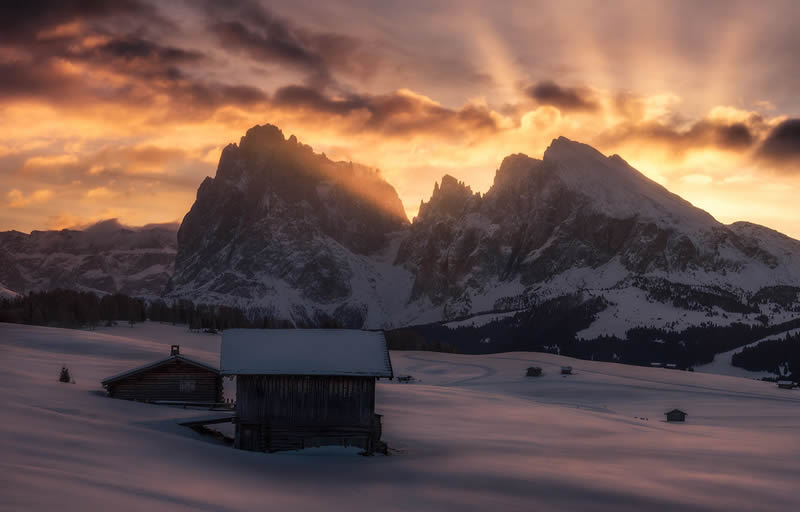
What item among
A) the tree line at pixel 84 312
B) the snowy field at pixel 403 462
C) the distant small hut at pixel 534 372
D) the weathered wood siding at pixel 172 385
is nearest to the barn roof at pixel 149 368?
the weathered wood siding at pixel 172 385

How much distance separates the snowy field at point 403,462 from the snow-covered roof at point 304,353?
4.05 meters

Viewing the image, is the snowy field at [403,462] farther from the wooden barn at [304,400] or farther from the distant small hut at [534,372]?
the distant small hut at [534,372]

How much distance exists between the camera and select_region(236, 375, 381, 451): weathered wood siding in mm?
42000

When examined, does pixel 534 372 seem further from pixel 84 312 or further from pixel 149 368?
pixel 149 368

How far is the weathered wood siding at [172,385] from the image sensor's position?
5812 cm

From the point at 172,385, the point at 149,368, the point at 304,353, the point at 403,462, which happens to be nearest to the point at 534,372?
the point at 172,385

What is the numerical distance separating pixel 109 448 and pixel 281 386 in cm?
1117

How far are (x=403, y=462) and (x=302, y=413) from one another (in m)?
5.86

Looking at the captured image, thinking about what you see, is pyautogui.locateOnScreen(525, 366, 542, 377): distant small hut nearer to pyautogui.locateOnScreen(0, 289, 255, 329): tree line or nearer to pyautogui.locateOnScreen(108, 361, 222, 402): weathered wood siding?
pyautogui.locateOnScreen(0, 289, 255, 329): tree line

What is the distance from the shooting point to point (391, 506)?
92.9 ft

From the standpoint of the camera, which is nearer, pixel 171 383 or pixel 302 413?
pixel 302 413

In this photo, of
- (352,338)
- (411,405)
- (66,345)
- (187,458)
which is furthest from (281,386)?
(66,345)

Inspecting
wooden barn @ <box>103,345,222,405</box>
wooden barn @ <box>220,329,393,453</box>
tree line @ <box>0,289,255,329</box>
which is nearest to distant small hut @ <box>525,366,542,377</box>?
tree line @ <box>0,289,255,329</box>

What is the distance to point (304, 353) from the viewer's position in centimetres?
4356
